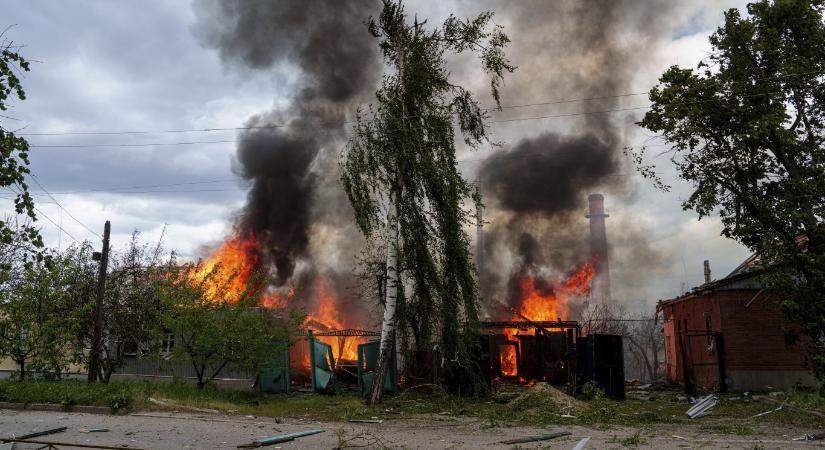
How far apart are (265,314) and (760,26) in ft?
57.1

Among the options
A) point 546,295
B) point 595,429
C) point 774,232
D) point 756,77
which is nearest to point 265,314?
point 595,429

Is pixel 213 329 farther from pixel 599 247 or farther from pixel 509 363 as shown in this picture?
pixel 599 247

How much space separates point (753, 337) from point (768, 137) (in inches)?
277

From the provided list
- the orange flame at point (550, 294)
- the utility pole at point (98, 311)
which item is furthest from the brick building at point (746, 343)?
the utility pole at point (98, 311)

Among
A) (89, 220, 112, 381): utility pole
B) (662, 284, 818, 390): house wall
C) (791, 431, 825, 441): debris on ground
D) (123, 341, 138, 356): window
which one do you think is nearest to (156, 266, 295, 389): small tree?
(89, 220, 112, 381): utility pole

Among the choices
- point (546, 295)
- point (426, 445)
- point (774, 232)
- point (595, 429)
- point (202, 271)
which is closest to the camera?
point (426, 445)

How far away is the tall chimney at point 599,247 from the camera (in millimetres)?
44125

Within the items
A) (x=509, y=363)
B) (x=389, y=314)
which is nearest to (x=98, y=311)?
(x=389, y=314)

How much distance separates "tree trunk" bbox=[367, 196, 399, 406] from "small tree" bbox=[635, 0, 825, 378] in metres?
7.89

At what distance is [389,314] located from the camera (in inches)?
623

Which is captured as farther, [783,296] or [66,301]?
[66,301]

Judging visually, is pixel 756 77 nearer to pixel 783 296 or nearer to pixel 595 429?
pixel 783 296

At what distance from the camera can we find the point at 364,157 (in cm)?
1623

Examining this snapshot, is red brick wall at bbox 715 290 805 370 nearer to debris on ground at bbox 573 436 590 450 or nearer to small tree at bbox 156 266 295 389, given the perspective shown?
debris on ground at bbox 573 436 590 450
